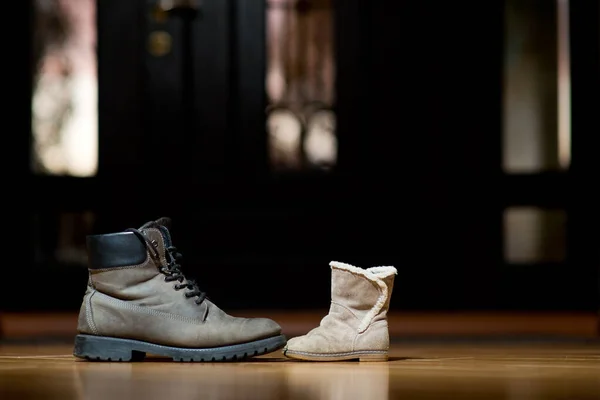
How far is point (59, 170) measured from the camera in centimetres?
329

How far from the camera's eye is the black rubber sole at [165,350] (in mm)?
1547

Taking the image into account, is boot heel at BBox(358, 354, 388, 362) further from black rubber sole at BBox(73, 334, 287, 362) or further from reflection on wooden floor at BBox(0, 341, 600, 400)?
black rubber sole at BBox(73, 334, 287, 362)

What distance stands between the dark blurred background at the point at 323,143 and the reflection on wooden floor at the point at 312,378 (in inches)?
57.1

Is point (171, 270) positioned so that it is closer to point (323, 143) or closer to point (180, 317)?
point (180, 317)

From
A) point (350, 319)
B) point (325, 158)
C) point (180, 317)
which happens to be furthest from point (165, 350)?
point (325, 158)

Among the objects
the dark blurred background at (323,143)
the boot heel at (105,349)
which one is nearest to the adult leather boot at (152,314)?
the boot heel at (105,349)

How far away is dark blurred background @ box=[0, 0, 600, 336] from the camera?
3.23m

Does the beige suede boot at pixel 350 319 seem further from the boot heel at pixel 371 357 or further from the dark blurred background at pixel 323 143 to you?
the dark blurred background at pixel 323 143

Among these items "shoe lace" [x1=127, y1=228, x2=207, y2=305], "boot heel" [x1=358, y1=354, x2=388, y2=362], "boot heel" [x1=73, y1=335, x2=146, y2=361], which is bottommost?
"boot heel" [x1=358, y1=354, x2=388, y2=362]

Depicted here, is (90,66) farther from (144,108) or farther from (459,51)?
(459,51)

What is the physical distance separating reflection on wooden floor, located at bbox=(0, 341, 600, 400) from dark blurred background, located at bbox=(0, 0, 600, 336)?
1.45m

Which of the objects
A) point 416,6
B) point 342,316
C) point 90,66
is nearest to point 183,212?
point 90,66

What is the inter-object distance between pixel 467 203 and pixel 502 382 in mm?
2024

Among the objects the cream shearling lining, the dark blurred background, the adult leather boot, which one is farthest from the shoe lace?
the dark blurred background
